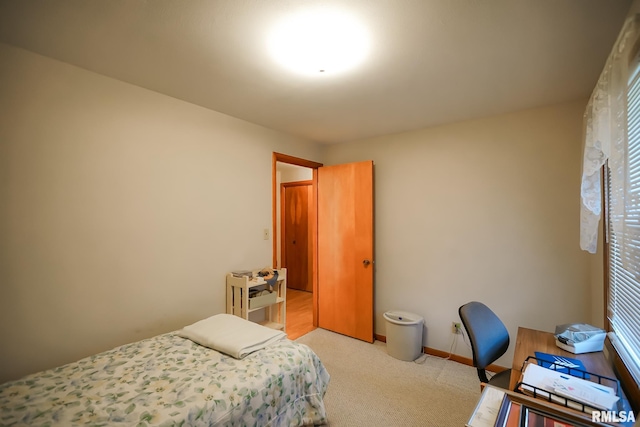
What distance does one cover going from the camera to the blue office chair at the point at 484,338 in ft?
5.30

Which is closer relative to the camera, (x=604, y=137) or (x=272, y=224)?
(x=604, y=137)

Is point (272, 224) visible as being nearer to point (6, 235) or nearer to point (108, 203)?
point (108, 203)

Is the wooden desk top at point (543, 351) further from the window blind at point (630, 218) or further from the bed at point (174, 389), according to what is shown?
the bed at point (174, 389)

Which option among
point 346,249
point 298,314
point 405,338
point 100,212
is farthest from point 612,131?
point 298,314

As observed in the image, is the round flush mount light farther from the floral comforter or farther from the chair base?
the chair base

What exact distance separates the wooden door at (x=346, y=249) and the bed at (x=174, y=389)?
1.45 meters

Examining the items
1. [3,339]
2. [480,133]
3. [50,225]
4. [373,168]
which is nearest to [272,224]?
[373,168]

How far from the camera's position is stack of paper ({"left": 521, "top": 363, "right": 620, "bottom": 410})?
1017 millimetres

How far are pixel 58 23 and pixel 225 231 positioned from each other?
1713 millimetres

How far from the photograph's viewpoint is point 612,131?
1.22 metres

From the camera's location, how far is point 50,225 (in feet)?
5.51

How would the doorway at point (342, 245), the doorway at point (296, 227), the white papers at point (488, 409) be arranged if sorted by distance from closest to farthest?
the white papers at point (488, 409)
the doorway at point (342, 245)
the doorway at point (296, 227)

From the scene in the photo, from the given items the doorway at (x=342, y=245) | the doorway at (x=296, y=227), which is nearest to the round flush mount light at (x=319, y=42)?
the doorway at (x=342, y=245)

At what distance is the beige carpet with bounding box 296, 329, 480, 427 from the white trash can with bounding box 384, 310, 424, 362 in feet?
0.23
